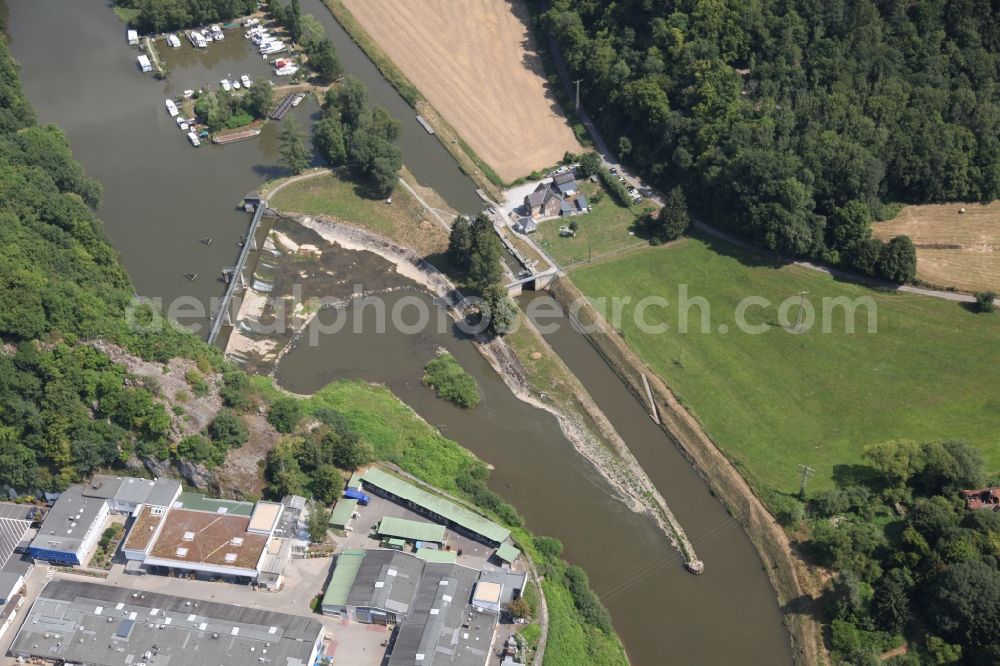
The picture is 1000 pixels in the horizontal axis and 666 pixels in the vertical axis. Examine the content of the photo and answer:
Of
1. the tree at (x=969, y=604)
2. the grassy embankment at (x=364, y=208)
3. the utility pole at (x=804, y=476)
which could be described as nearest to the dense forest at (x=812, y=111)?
the utility pole at (x=804, y=476)

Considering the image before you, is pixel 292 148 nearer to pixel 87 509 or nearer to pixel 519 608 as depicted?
pixel 87 509

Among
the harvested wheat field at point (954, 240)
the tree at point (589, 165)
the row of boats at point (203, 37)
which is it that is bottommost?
the harvested wheat field at point (954, 240)

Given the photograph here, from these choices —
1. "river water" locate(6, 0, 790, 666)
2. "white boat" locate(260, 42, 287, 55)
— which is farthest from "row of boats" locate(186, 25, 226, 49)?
"white boat" locate(260, 42, 287, 55)

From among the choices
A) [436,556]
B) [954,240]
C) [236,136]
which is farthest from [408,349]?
[954,240]

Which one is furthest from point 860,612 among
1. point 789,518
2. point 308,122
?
point 308,122

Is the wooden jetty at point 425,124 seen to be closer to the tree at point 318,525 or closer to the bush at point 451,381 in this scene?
the bush at point 451,381

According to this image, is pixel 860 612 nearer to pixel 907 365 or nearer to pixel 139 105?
pixel 907 365
